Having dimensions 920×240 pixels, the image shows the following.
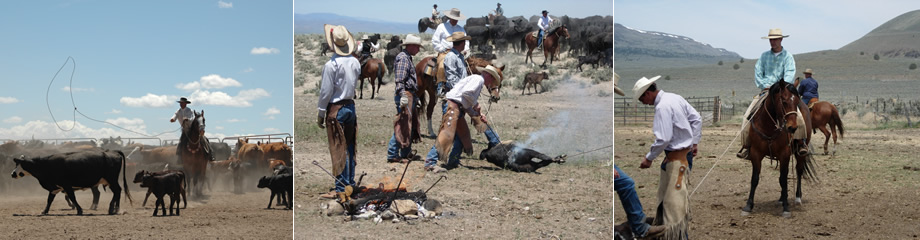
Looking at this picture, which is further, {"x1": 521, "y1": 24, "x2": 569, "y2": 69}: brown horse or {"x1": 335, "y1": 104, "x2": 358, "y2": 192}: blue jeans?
{"x1": 521, "y1": 24, "x2": 569, "y2": 69}: brown horse

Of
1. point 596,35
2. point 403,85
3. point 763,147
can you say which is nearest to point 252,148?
point 403,85

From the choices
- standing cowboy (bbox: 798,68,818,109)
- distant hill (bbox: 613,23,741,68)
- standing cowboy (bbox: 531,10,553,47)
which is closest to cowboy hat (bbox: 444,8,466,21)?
standing cowboy (bbox: 798,68,818,109)

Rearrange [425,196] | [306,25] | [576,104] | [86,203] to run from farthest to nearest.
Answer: [576,104] < [86,203] < [306,25] < [425,196]

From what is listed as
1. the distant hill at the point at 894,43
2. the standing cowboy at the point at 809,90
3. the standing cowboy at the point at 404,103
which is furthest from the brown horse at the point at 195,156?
the distant hill at the point at 894,43

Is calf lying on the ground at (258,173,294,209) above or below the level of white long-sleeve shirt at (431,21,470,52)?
below

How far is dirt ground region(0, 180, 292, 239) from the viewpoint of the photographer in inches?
322

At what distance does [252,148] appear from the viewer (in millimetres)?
11633

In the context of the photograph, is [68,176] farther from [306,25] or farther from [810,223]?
[810,223]

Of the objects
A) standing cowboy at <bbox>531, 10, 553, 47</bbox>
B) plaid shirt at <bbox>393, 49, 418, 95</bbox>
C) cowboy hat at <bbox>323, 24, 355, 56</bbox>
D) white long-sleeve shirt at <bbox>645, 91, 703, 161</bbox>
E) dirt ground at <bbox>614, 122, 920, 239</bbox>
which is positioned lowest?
dirt ground at <bbox>614, 122, 920, 239</bbox>

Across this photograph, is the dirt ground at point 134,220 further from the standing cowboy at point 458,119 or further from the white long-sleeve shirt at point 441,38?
the white long-sleeve shirt at point 441,38

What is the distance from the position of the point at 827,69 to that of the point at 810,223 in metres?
52.9

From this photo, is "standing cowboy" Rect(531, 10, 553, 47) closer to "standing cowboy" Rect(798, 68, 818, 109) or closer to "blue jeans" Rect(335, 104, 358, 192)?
"standing cowboy" Rect(798, 68, 818, 109)

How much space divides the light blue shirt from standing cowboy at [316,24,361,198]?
4.58 meters

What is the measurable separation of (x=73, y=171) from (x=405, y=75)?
12.7 ft
